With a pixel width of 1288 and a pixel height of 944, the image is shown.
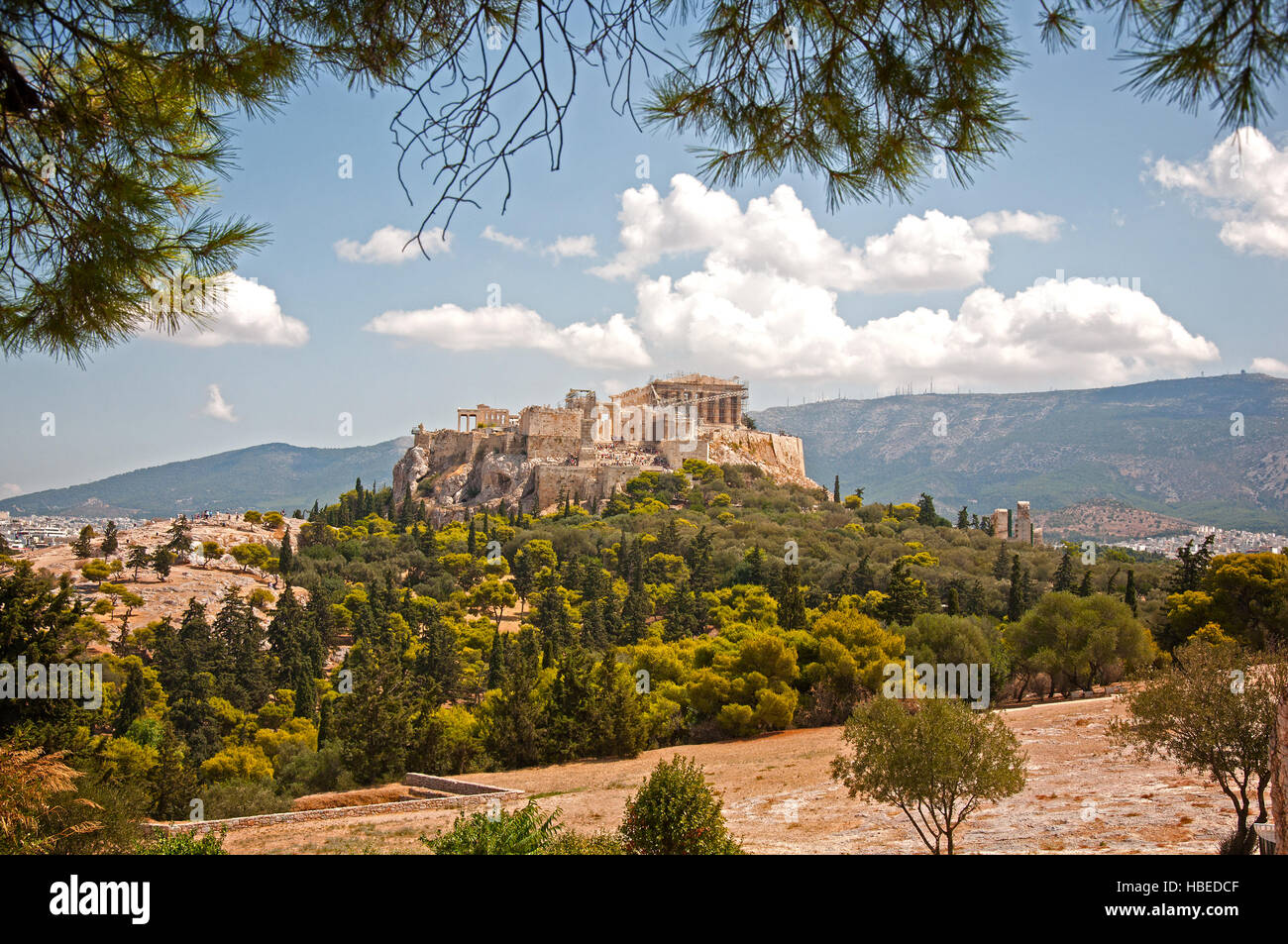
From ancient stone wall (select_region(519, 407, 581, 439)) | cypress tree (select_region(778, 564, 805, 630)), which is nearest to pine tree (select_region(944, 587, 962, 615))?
cypress tree (select_region(778, 564, 805, 630))

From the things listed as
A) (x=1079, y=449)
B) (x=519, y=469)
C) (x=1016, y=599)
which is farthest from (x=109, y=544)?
(x=1079, y=449)

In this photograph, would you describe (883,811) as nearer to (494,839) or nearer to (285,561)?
(494,839)

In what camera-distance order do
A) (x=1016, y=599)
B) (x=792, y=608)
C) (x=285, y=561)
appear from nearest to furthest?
(x=792, y=608) → (x=1016, y=599) → (x=285, y=561)

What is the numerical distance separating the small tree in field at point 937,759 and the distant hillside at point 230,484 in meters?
92.0

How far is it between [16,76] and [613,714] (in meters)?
20.6

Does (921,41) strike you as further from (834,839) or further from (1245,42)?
(834,839)

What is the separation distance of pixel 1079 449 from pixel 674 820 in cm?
14205

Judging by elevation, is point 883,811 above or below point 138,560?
below

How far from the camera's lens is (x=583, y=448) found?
64438mm

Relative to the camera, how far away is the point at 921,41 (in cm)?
402

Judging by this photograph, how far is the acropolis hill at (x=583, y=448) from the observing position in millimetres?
61844

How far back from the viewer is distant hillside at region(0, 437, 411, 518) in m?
109

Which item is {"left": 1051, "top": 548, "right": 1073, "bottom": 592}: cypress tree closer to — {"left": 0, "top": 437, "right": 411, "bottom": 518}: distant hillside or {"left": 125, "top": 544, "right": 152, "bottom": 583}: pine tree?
{"left": 125, "top": 544, "right": 152, "bottom": 583}: pine tree
